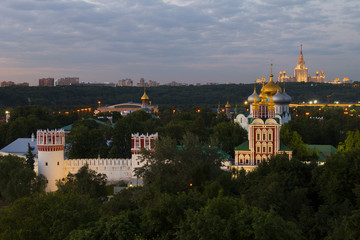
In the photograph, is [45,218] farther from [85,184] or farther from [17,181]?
[17,181]

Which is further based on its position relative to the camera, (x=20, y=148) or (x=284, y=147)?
(x=20, y=148)

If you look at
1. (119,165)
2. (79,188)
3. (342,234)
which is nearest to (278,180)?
(342,234)

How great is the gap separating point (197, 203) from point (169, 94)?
135128 mm

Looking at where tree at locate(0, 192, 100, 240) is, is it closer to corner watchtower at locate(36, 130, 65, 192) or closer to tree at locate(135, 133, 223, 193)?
tree at locate(135, 133, 223, 193)

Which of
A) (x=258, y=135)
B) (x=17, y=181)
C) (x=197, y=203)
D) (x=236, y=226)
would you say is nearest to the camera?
(x=236, y=226)

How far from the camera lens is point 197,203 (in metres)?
19.8

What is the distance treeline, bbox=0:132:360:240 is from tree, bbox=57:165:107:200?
0.06 meters

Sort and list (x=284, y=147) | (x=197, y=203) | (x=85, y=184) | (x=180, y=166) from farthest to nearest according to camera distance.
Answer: (x=284, y=147) < (x=85, y=184) < (x=180, y=166) < (x=197, y=203)

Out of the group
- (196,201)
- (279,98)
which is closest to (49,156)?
(196,201)

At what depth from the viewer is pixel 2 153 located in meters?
42.2

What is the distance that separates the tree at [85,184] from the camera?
29953 mm

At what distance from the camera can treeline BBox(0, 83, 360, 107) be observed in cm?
12663

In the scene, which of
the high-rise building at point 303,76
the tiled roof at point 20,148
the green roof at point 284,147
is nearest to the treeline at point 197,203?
the green roof at point 284,147

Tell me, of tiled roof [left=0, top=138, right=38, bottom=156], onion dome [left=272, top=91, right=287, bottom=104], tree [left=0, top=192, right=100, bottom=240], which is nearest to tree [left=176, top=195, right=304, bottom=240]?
tree [left=0, top=192, right=100, bottom=240]
